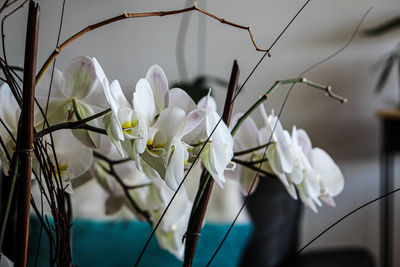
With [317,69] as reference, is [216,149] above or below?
below

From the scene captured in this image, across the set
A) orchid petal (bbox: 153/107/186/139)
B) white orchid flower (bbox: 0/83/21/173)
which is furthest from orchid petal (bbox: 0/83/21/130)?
orchid petal (bbox: 153/107/186/139)

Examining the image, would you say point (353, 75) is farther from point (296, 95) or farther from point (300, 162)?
point (300, 162)

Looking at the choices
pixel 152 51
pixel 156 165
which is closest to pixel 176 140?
pixel 156 165

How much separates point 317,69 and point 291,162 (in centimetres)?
181

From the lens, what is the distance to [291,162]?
39 cm

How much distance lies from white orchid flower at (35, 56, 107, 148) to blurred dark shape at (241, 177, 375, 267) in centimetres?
112

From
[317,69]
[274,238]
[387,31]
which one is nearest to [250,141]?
[274,238]

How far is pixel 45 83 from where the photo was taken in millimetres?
366

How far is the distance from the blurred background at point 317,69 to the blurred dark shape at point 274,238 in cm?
40

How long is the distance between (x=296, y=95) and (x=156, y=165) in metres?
1.87

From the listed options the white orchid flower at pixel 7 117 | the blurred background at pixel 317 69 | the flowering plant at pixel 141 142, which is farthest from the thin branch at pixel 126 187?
the blurred background at pixel 317 69

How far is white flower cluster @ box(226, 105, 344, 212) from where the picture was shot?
39 cm

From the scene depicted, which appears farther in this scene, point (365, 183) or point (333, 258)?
point (365, 183)

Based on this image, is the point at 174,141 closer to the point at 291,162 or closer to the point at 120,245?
the point at 291,162
